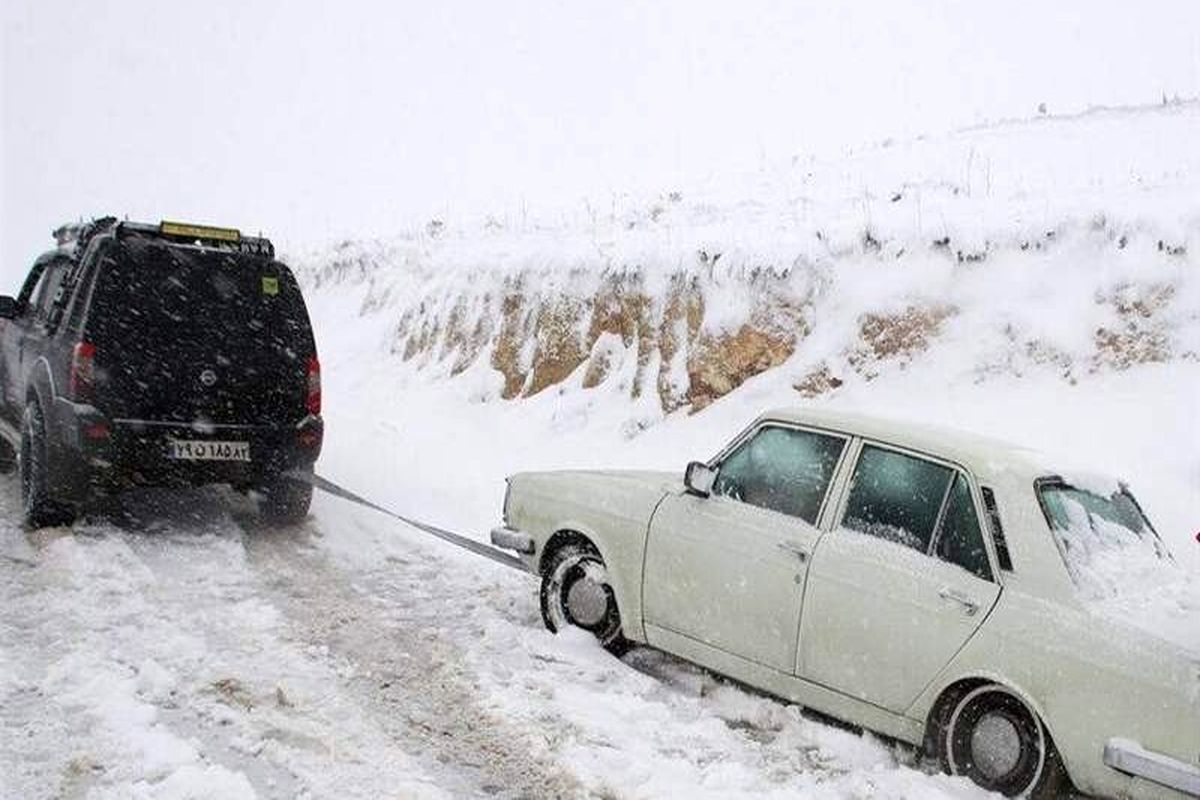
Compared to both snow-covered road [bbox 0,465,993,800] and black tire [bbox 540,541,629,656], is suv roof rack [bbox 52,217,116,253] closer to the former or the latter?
snow-covered road [bbox 0,465,993,800]

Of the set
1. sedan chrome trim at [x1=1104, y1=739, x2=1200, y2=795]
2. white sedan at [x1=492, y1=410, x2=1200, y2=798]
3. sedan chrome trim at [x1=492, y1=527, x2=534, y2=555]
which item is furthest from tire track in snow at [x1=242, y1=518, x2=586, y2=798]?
sedan chrome trim at [x1=1104, y1=739, x2=1200, y2=795]

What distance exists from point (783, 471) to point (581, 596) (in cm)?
148

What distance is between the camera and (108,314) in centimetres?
727

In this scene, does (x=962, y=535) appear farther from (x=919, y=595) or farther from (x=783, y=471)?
(x=783, y=471)

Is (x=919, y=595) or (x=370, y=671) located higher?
(x=919, y=595)

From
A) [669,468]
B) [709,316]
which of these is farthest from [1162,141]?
[669,468]

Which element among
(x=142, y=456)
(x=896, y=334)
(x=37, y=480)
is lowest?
(x=37, y=480)

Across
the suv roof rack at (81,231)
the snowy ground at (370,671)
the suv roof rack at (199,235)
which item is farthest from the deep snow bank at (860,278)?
the suv roof rack at (81,231)

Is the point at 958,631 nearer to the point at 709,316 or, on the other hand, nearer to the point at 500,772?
the point at 500,772

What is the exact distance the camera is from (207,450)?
753 centimetres

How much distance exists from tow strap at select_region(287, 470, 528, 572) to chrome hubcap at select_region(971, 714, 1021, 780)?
137 inches

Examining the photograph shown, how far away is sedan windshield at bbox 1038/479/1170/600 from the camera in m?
4.30

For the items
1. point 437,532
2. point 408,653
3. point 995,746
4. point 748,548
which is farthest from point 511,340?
point 995,746

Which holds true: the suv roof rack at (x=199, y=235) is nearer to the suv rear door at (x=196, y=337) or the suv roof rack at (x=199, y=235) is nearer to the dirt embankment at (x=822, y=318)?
the suv rear door at (x=196, y=337)
